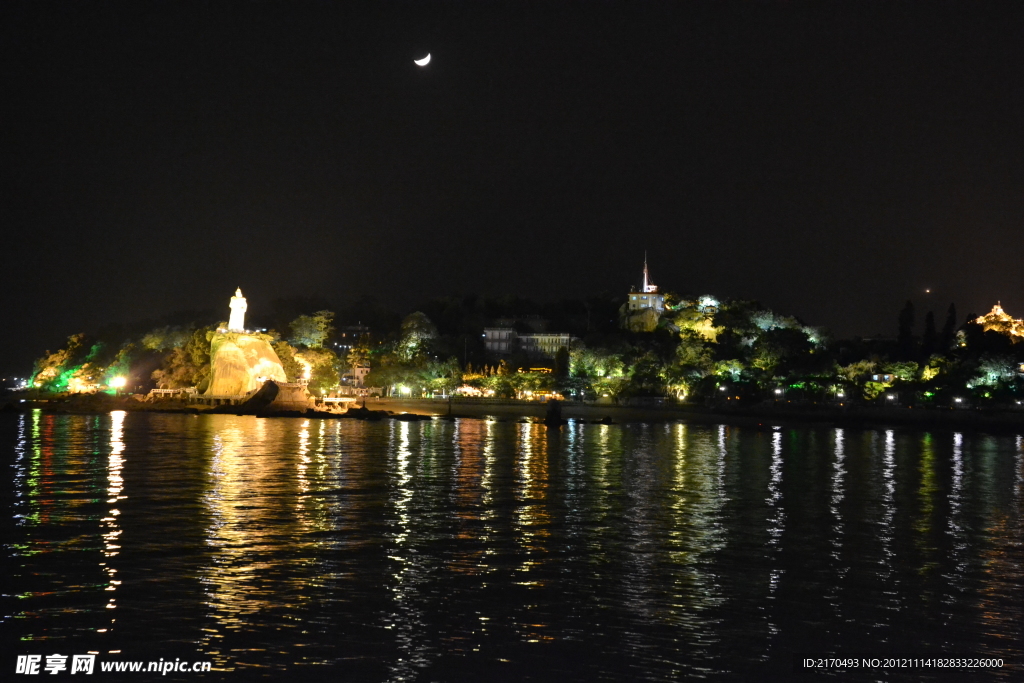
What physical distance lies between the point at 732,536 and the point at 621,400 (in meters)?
76.5

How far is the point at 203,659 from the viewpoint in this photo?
986cm

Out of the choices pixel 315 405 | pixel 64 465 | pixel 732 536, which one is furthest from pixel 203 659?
pixel 315 405

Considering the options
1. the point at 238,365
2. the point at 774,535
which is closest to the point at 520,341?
the point at 238,365

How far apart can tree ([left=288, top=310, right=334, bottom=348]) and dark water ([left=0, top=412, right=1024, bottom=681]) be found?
77.0 meters

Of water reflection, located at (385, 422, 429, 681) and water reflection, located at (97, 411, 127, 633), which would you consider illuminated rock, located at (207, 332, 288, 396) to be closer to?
water reflection, located at (97, 411, 127, 633)

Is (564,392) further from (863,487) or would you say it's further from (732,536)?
(732,536)

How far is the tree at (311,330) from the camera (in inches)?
4269

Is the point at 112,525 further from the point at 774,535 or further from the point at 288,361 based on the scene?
the point at 288,361

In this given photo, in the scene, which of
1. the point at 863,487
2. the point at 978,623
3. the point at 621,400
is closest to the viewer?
the point at 978,623

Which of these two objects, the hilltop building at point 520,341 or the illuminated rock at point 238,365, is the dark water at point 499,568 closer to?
the illuminated rock at point 238,365

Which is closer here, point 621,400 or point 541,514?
point 541,514

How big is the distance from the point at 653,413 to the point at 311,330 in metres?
48.5

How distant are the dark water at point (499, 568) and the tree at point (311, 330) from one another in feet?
253

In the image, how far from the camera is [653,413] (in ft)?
270
